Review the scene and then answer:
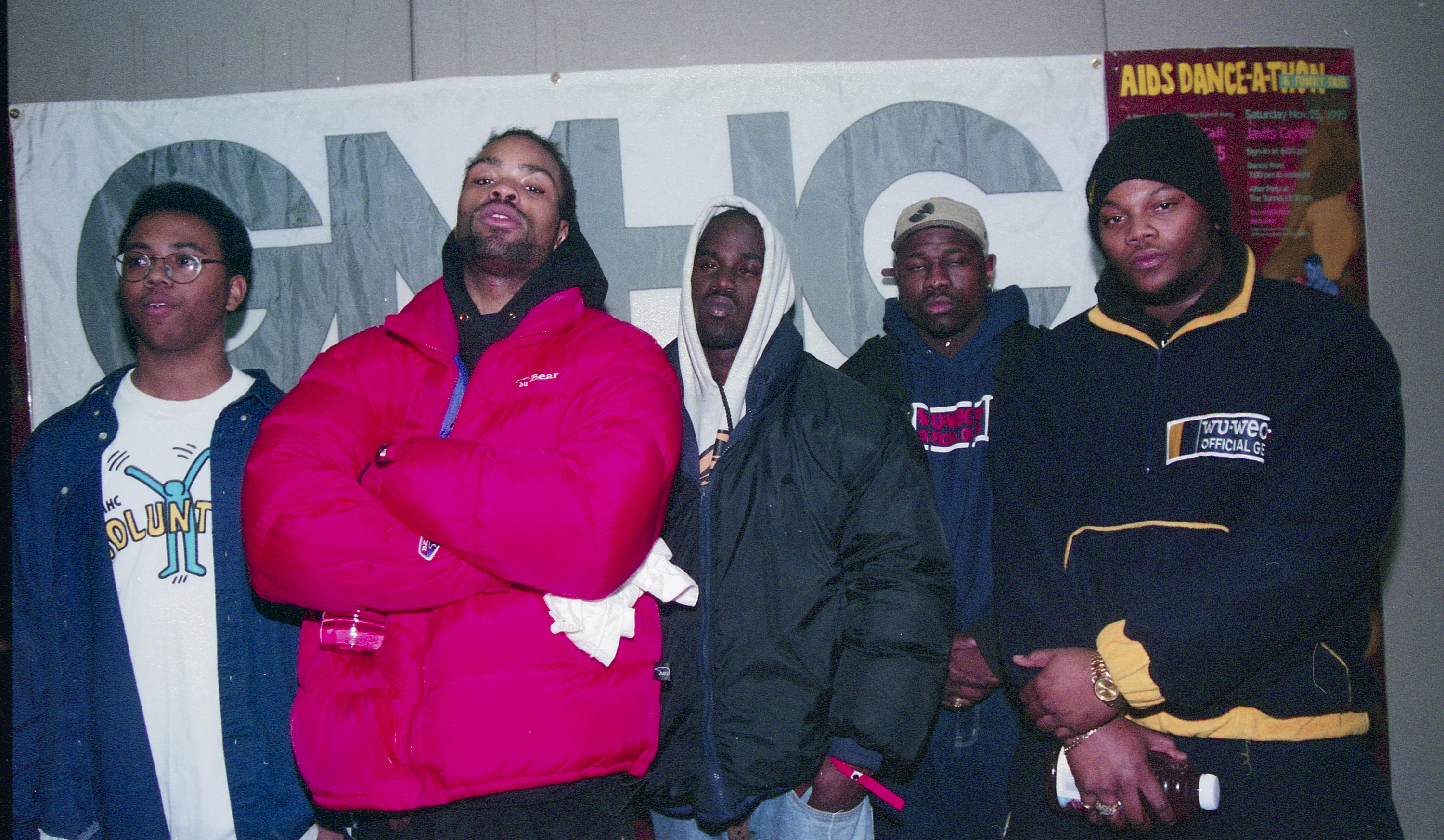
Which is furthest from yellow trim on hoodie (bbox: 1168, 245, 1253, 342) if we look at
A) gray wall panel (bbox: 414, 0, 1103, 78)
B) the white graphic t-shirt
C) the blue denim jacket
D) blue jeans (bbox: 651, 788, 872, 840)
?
the white graphic t-shirt

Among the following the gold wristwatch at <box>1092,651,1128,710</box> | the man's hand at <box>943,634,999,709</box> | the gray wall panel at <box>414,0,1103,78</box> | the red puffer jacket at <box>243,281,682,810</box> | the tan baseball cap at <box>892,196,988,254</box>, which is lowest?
the man's hand at <box>943,634,999,709</box>

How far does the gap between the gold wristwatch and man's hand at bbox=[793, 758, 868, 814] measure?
0.57 m

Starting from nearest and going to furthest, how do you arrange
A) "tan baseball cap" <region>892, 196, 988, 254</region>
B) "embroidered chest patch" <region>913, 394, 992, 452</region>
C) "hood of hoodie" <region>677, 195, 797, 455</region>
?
"hood of hoodie" <region>677, 195, 797, 455</region>
"embroidered chest patch" <region>913, 394, 992, 452</region>
"tan baseball cap" <region>892, 196, 988, 254</region>

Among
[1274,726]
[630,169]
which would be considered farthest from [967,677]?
[630,169]

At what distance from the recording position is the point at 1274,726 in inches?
64.8

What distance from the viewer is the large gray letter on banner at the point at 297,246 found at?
289 cm

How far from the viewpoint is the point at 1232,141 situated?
2.91 m

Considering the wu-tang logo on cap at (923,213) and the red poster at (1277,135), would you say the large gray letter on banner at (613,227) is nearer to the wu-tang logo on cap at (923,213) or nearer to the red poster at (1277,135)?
the wu-tang logo on cap at (923,213)

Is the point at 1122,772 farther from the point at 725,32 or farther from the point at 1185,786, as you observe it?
the point at 725,32

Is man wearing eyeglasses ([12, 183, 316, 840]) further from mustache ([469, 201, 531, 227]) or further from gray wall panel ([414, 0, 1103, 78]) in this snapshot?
gray wall panel ([414, 0, 1103, 78])

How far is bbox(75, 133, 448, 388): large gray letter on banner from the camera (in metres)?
2.89

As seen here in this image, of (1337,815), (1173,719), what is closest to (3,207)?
(1173,719)

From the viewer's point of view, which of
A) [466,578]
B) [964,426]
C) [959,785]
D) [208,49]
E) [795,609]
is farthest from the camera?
[208,49]

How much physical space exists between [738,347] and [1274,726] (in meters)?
1.40
